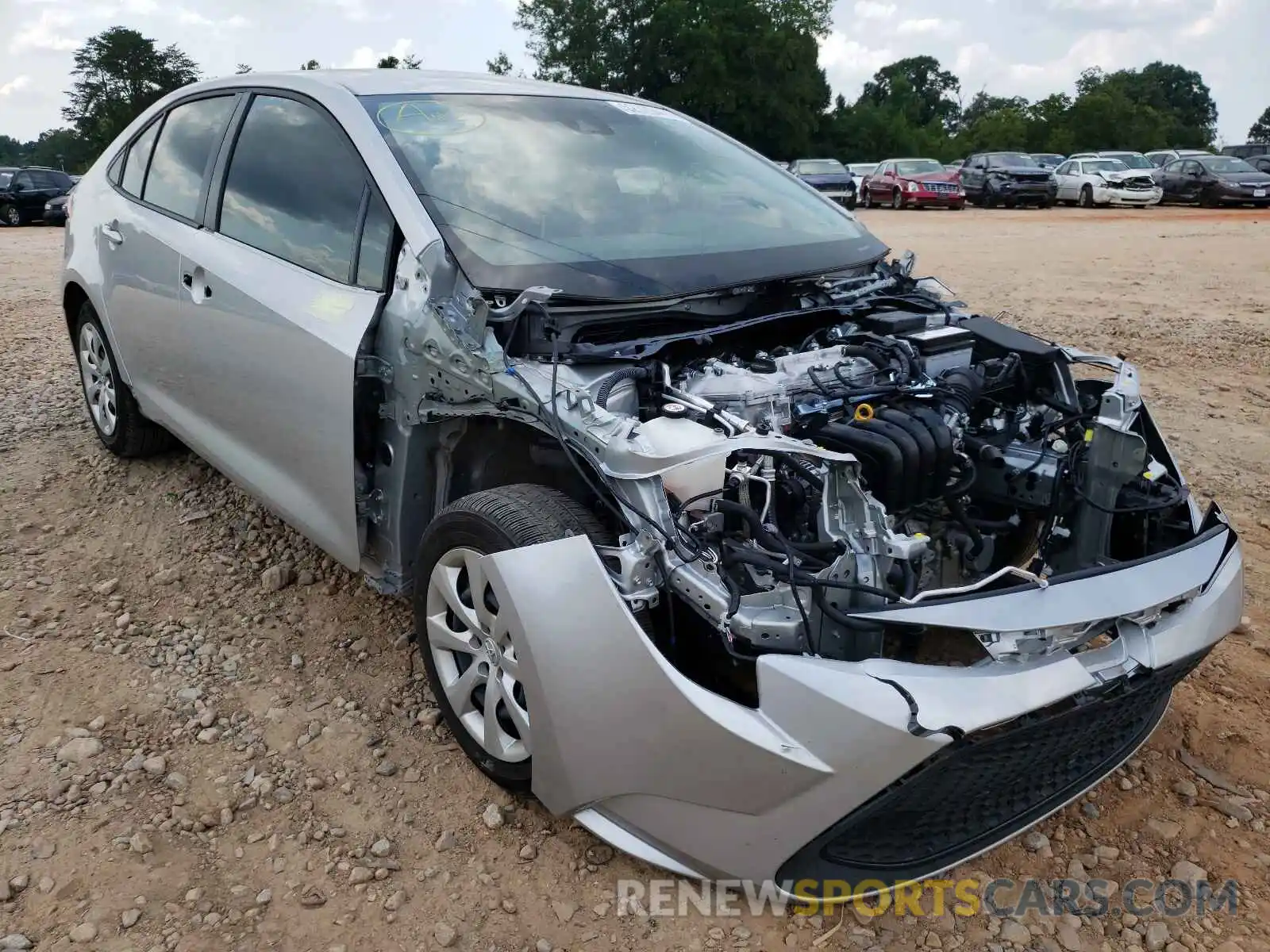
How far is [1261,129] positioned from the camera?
70812 mm

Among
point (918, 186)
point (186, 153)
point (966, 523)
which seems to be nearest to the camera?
point (966, 523)

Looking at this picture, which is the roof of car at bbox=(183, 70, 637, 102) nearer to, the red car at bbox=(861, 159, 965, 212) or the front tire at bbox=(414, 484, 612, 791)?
the front tire at bbox=(414, 484, 612, 791)

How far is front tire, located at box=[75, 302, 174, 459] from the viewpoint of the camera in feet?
14.1

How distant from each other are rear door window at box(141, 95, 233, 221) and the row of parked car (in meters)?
19.8

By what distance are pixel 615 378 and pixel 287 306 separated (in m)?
1.06

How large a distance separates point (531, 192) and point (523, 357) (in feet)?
2.27

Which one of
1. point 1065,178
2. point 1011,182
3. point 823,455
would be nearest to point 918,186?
point 1011,182

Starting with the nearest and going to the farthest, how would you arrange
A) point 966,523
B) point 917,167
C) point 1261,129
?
1. point 966,523
2. point 917,167
3. point 1261,129

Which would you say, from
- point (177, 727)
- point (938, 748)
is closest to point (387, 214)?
point (177, 727)

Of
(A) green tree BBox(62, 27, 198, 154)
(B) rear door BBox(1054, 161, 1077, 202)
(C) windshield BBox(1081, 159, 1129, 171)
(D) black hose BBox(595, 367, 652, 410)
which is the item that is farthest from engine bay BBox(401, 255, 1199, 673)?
(A) green tree BBox(62, 27, 198, 154)

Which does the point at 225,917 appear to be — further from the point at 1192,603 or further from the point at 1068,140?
the point at 1068,140

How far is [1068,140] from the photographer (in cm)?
4481

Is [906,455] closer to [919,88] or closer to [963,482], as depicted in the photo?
[963,482]

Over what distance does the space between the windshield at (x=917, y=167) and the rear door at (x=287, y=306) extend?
23.4 metres
